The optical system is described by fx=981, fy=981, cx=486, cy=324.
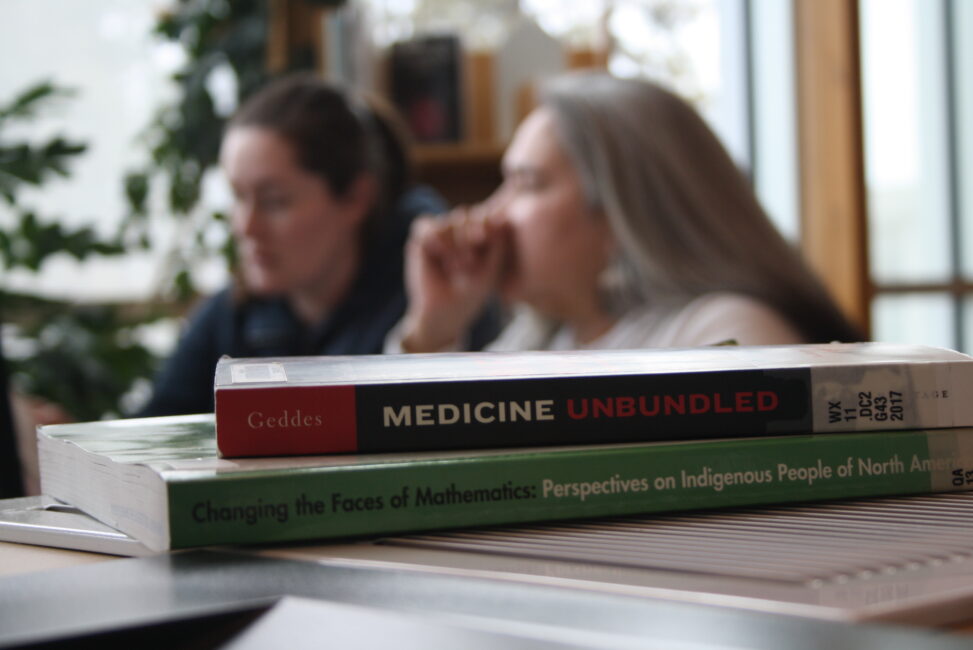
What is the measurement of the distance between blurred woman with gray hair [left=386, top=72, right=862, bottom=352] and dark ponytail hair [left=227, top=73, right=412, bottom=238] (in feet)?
1.44

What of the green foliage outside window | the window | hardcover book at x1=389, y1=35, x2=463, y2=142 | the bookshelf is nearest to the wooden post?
the window

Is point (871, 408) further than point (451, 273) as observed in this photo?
No

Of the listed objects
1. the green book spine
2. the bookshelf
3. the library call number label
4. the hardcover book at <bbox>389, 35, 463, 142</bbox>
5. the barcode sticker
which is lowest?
the green book spine

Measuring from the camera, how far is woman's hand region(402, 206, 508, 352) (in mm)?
1451

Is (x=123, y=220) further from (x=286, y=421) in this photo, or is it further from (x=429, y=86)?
(x=286, y=421)

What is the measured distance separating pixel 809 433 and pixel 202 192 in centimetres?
186

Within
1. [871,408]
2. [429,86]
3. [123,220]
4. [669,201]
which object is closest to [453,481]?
[871,408]

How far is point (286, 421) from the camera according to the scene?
1.40 feet

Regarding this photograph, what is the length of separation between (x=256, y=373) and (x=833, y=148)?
2122 millimetres

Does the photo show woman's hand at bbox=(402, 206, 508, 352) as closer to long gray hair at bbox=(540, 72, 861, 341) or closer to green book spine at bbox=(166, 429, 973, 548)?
long gray hair at bbox=(540, 72, 861, 341)

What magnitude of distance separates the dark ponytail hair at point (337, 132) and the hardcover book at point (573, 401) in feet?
4.53

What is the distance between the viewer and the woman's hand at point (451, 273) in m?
1.45

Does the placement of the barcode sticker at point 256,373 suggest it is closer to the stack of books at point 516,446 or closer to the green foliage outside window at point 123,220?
the stack of books at point 516,446

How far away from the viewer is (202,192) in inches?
83.7
